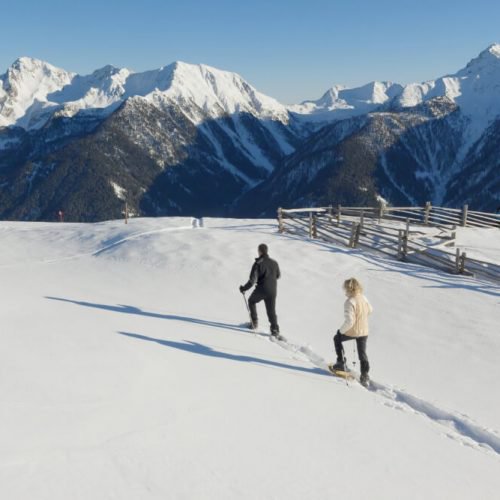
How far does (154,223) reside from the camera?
25.2m

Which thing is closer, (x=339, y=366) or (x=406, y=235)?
(x=339, y=366)

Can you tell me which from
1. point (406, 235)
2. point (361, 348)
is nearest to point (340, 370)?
point (361, 348)

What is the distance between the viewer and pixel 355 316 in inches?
310

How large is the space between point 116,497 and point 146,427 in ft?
4.20

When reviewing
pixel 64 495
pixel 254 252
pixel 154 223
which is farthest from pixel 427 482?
pixel 154 223

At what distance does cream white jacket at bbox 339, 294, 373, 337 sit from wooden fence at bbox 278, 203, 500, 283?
10589 millimetres

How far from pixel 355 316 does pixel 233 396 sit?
2.66m

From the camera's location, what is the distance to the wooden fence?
17.4 m

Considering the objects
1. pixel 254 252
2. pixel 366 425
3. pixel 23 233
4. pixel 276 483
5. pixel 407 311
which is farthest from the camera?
pixel 23 233

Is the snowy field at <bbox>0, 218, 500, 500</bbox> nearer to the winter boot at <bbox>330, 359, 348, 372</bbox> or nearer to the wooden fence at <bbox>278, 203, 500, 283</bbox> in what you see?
the winter boot at <bbox>330, 359, 348, 372</bbox>

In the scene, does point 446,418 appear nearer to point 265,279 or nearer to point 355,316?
point 355,316

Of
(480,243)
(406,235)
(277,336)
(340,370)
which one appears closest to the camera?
(340,370)

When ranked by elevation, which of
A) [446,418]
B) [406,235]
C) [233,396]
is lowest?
[446,418]

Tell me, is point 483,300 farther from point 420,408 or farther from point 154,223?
point 154,223
